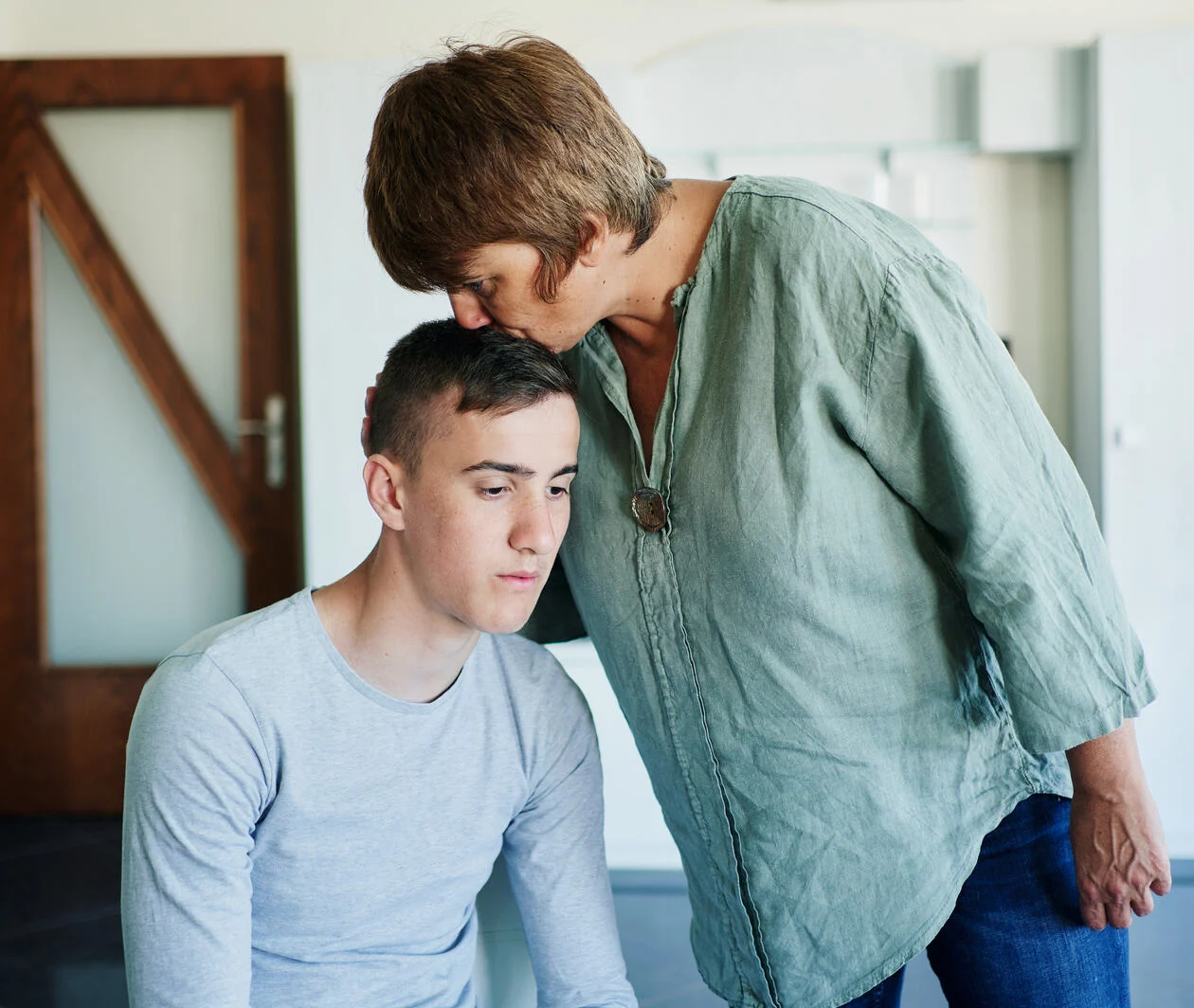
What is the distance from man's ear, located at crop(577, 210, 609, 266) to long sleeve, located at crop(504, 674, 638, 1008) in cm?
55

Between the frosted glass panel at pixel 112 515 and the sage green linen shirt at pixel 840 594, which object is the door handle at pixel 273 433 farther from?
the sage green linen shirt at pixel 840 594

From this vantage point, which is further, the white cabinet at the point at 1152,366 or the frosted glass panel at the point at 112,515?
the frosted glass panel at the point at 112,515

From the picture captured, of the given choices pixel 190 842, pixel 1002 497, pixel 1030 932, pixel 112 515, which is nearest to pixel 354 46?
pixel 112 515

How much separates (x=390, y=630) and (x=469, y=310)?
365mm

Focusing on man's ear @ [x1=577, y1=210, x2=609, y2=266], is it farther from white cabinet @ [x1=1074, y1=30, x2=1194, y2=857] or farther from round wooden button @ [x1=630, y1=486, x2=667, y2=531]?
white cabinet @ [x1=1074, y1=30, x2=1194, y2=857]

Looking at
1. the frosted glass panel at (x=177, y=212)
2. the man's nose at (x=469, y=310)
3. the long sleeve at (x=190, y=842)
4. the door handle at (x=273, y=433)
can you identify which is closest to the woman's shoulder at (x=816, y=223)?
the man's nose at (x=469, y=310)

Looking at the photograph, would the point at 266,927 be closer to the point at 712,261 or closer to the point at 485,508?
the point at 485,508

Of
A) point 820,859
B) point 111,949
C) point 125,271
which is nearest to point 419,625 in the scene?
point 820,859

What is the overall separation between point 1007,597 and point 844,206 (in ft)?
1.19

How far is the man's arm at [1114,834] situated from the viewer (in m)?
1.00

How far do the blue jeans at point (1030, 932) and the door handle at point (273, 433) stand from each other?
2903mm

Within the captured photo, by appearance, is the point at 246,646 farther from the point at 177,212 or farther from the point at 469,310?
the point at 177,212

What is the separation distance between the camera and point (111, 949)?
2.67 meters

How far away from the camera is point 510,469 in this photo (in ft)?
3.93
